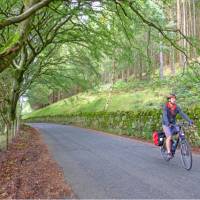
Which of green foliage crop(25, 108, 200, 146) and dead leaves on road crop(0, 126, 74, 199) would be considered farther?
green foliage crop(25, 108, 200, 146)

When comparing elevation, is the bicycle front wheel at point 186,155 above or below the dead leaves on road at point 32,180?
above

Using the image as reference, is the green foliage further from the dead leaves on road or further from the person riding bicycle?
the dead leaves on road

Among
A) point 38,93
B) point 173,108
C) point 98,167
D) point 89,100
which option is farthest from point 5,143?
point 89,100

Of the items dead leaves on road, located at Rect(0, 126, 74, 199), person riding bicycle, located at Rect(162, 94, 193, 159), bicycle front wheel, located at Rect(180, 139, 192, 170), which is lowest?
dead leaves on road, located at Rect(0, 126, 74, 199)

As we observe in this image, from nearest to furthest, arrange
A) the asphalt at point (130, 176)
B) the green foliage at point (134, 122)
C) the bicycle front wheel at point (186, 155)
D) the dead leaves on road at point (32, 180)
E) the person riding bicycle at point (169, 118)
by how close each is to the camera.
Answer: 1. the asphalt at point (130, 176)
2. the dead leaves on road at point (32, 180)
3. the bicycle front wheel at point (186, 155)
4. the person riding bicycle at point (169, 118)
5. the green foliage at point (134, 122)

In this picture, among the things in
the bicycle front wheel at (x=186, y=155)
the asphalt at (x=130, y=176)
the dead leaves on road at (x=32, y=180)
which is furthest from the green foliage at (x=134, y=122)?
the dead leaves on road at (x=32, y=180)

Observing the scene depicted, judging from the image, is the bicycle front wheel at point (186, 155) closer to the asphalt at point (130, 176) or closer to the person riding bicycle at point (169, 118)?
the asphalt at point (130, 176)

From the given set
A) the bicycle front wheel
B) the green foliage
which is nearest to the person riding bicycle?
the bicycle front wheel

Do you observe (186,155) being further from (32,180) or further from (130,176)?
(32,180)

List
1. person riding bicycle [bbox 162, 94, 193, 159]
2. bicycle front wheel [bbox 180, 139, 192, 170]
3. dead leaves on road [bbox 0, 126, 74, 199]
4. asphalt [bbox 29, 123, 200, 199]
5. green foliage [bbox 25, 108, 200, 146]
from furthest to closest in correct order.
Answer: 1. green foliage [bbox 25, 108, 200, 146]
2. person riding bicycle [bbox 162, 94, 193, 159]
3. bicycle front wheel [bbox 180, 139, 192, 170]
4. dead leaves on road [bbox 0, 126, 74, 199]
5. asphalt [bbox 29, 123, 200, 199]

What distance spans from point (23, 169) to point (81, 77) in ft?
50.3

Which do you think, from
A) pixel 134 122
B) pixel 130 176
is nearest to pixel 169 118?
pixel 130 176

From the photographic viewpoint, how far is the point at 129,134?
2034 cm

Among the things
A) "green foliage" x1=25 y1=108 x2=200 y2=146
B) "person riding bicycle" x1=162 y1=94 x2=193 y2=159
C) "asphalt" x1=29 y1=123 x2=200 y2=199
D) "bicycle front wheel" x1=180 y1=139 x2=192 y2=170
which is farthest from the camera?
"green foliage" x1=25 y1=108 x2=200 y2=146
